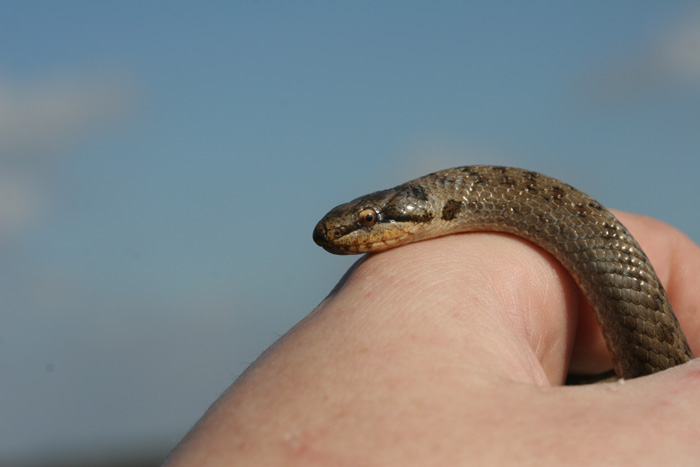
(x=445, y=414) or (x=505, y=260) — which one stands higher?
(x=505, y=260)

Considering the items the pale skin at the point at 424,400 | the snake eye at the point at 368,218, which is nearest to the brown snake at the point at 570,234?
the snake eye at the point at 368,218

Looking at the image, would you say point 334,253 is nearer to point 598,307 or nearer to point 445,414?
point 598,307

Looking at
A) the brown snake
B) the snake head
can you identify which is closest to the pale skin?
the snake head

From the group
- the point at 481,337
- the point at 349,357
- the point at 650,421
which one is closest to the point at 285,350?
the point at 349,357

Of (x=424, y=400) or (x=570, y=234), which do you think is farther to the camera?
(x=570, y=234)

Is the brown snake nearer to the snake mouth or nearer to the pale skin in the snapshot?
the snake mouth

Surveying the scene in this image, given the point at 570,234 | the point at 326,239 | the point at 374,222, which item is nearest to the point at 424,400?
the point at 374,222

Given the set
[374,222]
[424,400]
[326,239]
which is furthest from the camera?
[326,239]

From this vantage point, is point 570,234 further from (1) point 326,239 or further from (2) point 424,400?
(2) point 424,400
